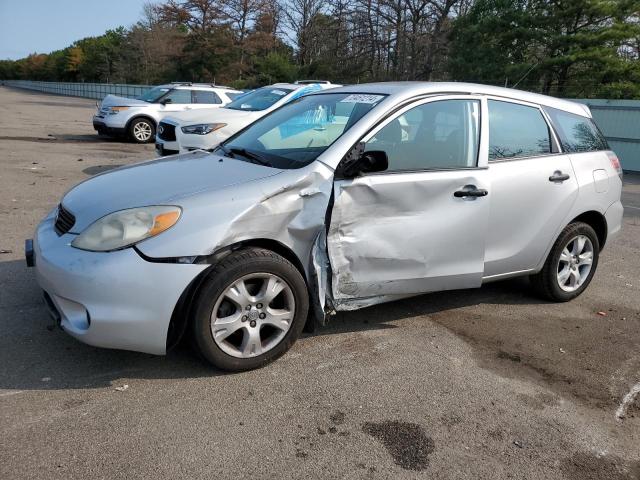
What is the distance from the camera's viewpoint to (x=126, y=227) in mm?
3002

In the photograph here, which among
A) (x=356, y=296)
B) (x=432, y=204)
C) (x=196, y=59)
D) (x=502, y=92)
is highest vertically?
(x=196, y=59)

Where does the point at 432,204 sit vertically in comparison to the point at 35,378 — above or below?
above

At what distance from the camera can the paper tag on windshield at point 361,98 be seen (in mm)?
3833

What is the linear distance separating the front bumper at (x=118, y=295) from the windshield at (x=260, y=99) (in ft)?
25.8

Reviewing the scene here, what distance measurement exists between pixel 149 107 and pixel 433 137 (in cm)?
1284

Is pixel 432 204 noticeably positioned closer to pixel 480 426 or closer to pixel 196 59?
pixel 480 426

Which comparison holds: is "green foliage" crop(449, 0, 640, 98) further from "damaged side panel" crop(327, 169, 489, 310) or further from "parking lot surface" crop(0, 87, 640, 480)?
"parking lot surface" crop(0, 87, 640, 480)

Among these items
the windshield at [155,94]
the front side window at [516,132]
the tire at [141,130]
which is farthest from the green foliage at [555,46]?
the front side window at [516,132]

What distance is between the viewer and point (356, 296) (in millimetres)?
3586

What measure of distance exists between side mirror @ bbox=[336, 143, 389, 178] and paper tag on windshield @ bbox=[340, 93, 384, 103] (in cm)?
57

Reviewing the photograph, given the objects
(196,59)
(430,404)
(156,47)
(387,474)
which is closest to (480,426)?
(430,404)

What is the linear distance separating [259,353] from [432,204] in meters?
1.52

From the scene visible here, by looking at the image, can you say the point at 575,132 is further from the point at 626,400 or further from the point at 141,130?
the point at 141,130

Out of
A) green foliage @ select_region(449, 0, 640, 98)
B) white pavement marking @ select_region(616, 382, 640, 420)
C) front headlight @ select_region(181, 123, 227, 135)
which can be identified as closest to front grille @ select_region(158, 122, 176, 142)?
front headlight @ select_region(181, 123, 227, 135)
